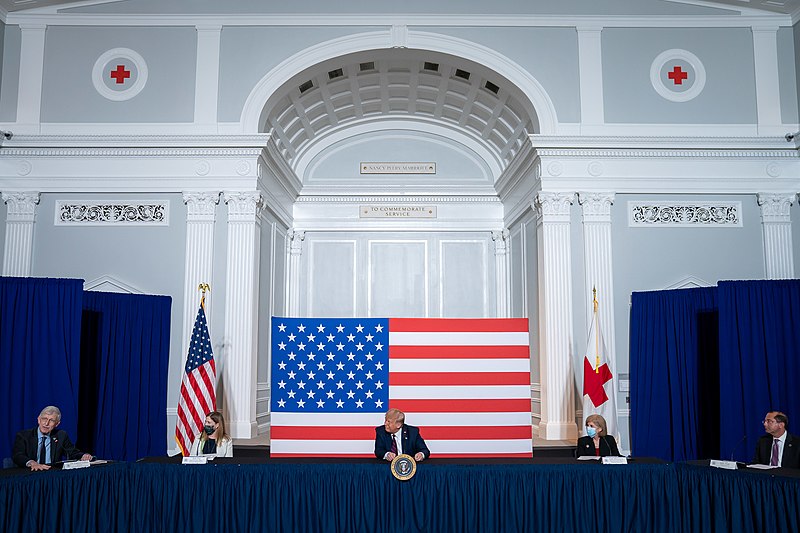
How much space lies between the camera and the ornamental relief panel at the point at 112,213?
10930 millimetres

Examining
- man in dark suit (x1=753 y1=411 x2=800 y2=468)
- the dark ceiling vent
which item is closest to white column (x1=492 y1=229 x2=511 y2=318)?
the dark ceiling vent

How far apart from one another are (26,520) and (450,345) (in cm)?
392

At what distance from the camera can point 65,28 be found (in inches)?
442

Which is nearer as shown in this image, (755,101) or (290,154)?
(755,101)

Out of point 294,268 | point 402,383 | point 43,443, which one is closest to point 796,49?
point 402,383

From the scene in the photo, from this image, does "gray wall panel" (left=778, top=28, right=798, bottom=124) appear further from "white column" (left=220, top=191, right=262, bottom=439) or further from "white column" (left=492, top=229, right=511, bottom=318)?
"white column" (left=220, top=191, right=262, bottom=439)

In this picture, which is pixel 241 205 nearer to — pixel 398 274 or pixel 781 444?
pixel 398 274

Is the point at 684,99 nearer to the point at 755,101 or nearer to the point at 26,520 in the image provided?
the point at 755,101

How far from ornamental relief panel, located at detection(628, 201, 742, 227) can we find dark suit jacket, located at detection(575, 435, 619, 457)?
4656 mm

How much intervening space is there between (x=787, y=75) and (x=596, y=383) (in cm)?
598

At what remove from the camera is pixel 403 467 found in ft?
19.7

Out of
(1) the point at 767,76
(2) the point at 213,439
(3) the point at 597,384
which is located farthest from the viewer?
(1) the point at 767,76

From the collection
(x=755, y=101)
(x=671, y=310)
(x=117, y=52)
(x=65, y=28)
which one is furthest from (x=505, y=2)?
(x=65, y=28)

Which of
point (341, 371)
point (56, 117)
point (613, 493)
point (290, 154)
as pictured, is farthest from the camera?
point (290, 154)
